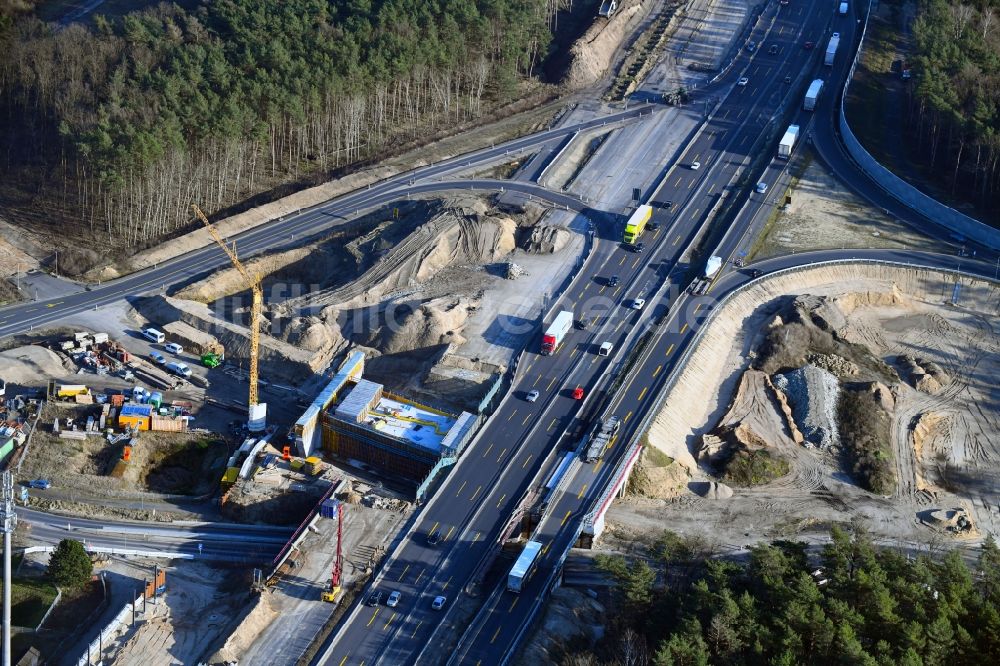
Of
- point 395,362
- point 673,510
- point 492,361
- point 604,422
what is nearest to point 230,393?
point 395,362

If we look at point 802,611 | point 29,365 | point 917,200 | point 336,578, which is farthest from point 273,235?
point 802,611

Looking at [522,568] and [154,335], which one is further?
[154,335]

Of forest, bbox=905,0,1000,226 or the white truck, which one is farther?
the white truck

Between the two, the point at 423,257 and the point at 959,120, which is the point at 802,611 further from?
the point at 959,120

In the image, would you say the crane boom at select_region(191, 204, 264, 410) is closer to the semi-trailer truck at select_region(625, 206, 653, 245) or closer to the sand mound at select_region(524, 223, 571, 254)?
the sand mound at select_region(524, 223, 571, 254)

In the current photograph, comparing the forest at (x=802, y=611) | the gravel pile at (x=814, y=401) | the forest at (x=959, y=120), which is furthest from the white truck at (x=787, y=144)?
the forest at (x=802, y=611)

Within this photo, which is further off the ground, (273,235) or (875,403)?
(875,403)

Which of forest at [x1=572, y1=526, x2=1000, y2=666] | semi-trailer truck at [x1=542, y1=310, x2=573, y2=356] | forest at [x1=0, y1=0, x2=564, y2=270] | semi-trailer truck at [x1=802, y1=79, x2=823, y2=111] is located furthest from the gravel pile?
forest at [x1=0, y1=0, x2=564, y2=270]
